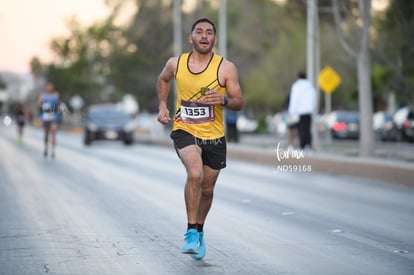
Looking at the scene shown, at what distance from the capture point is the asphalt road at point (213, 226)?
7691mm

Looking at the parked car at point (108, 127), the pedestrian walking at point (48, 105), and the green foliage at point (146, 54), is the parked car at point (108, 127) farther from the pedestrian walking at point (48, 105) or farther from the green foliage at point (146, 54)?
the green foliage at point (146, 54)

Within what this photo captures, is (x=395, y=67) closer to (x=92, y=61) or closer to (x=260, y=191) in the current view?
(x=260, y=191)

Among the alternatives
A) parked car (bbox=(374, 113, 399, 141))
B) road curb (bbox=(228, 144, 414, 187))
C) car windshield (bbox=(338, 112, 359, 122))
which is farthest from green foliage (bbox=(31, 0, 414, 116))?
road curb (bbox=(228, 144, 414, 187))

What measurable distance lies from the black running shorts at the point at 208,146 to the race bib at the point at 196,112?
14cm

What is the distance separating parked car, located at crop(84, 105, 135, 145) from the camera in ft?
125

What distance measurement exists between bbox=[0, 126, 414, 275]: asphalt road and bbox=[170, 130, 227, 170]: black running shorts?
0.78 m

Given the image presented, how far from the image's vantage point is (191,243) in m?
7.89

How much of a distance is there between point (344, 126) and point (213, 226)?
35.8 m

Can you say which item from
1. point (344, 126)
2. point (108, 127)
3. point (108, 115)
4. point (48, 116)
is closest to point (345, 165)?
point (48, 116)

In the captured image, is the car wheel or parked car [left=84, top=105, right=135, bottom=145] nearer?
the car wheel

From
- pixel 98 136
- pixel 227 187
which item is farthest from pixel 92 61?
pixel 227 187

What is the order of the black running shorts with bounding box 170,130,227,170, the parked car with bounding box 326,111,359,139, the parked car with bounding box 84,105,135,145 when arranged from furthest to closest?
the parked car with bounding box 326,111,359,139 → the parked car with bounding box 84,105,135,145 → the black running shorts with bounding box 170,130,227,170

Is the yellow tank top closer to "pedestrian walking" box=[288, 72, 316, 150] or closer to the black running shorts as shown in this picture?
the black running shorts

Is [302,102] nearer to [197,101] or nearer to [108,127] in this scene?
[197,101]
